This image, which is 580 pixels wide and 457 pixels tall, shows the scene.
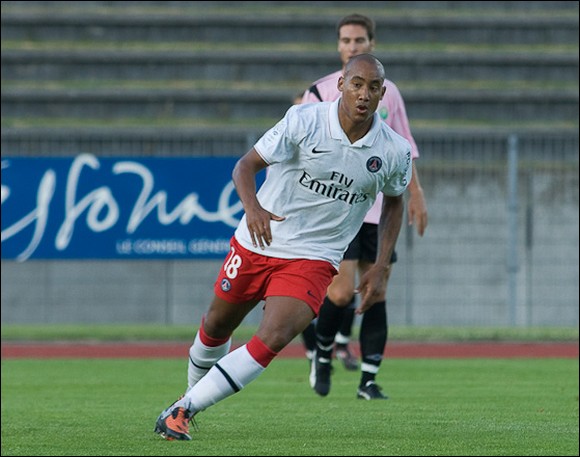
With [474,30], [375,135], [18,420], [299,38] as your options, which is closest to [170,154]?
[299,38]

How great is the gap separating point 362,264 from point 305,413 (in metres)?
1.34

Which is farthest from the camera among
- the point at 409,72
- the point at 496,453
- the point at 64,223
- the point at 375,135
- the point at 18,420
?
the point at 409,72

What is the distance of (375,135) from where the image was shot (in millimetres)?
6008

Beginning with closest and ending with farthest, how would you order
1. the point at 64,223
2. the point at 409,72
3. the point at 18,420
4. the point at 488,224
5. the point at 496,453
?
the point at 496,453
the point at 18,420
the point at 64,223
the point at 488,224
the point at 409,72

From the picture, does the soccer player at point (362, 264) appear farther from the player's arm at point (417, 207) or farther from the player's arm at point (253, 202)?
the player's arm at point (253, 202)

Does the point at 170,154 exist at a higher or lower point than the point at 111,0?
lower

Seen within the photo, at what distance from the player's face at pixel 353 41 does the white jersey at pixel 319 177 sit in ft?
6.39

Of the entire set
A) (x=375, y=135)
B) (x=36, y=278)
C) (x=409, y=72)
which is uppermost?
(x=409, y=72)

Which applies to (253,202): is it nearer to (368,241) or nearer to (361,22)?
(368,241)

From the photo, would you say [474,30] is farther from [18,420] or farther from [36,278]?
[18,420]

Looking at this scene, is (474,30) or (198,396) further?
(474,30)

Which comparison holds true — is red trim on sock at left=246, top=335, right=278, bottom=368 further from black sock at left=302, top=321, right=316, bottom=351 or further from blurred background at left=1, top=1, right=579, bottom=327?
blurred background at left=1, top=1, right=579, bottom=327

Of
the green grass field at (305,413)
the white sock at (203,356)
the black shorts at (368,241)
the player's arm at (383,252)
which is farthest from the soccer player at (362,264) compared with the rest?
the white sock at (203,356)

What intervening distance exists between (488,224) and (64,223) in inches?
207
